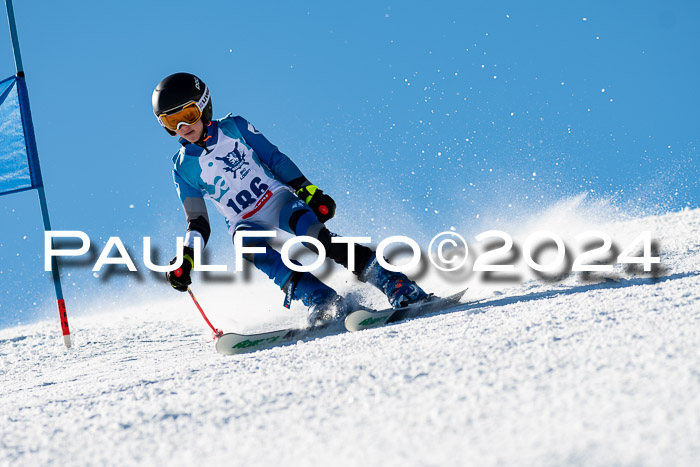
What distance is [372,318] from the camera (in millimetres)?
3207

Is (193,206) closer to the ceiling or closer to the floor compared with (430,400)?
closer to the ceiling

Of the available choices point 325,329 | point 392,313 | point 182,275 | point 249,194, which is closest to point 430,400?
point 392,313

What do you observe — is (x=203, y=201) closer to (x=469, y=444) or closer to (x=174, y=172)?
(x=174, y=172)

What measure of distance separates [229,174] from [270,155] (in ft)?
1.04

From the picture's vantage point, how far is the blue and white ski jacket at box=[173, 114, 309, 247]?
4012mm

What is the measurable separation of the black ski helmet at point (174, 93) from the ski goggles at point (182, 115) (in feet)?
0.06

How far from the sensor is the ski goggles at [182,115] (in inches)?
152

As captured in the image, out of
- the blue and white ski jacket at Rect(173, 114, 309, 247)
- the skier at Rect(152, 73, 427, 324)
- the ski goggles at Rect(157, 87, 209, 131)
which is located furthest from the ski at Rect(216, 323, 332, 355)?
the ski goggles at Rect(157, 87, 209, 131)

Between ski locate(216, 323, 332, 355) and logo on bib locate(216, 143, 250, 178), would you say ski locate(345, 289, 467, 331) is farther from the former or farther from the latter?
logo on bib locate(216, 143, 250, 178)

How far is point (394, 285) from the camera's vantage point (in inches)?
149

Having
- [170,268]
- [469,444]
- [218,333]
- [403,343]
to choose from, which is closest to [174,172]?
[170,268]

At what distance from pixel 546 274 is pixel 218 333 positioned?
2393 millimetres

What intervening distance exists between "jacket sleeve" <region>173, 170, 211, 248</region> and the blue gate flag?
68.4 inches

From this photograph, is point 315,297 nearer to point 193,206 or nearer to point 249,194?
point 249,194
